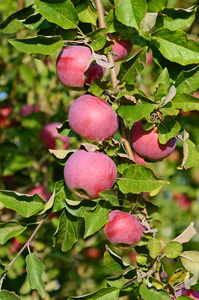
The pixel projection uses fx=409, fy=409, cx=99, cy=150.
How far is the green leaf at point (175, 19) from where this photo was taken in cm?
100

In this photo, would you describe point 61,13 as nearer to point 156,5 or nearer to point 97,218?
point 156,5

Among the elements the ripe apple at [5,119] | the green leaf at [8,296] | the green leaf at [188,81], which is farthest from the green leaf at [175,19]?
the ripe apple at [5,119]

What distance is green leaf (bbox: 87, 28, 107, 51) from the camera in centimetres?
91

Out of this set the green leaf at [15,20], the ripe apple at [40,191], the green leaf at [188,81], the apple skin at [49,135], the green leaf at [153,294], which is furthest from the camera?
the apple skin at [49,135]

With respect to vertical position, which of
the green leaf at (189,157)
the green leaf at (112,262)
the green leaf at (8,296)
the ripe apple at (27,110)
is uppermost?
the green leaf at (189,157)

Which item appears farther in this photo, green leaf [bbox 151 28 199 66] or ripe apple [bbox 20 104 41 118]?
ripe apple [bbox 20 104 41 118]

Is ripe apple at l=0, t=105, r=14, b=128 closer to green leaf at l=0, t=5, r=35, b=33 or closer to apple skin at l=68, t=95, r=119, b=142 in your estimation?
green leaf at l=0, t=5, r=35, b=33

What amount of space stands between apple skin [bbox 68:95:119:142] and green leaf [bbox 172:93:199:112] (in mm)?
148

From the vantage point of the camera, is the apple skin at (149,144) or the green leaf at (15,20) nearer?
the apple skin at (149,144)

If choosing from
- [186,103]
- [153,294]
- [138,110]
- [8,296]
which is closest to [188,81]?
[186,103]

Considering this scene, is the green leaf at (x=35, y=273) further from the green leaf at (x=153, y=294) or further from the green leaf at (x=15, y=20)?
the green leaf at (x=15, y=20)

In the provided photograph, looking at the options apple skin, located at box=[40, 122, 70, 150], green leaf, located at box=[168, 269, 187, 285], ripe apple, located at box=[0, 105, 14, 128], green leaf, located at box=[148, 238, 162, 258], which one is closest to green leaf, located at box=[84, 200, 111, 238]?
green leaf, located at box=[148, 238, 162, 258]

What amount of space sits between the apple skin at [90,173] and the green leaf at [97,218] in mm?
31

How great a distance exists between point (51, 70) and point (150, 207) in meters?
1.39
